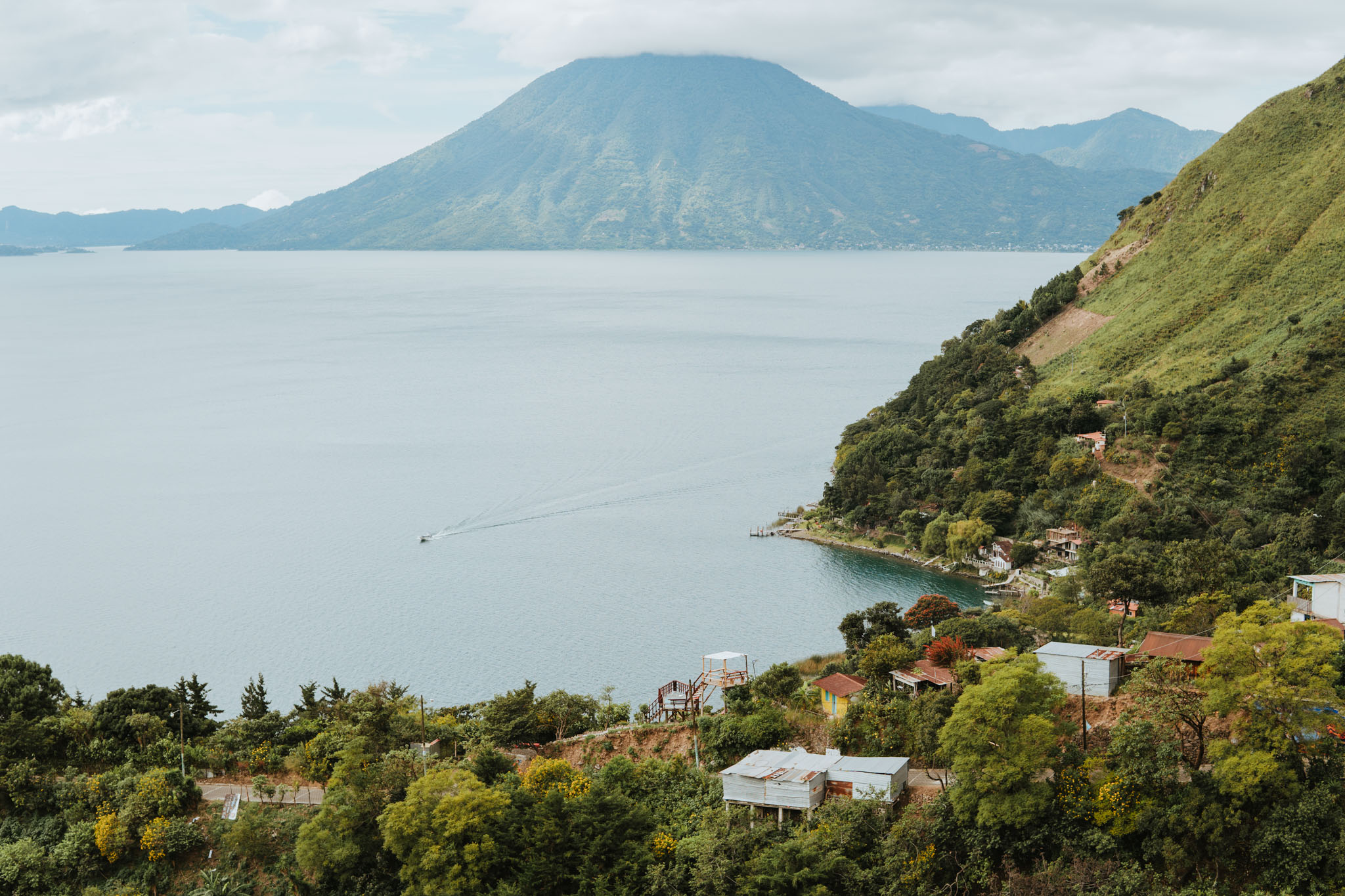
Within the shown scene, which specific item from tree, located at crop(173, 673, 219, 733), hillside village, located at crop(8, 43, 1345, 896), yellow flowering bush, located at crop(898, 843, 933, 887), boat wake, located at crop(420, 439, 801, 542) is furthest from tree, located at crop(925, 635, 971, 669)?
boat wake, located at crop(420, 439, 801, 542)

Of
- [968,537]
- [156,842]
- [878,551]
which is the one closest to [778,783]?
[156,842]

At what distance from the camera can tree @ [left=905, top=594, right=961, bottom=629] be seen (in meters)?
35.2

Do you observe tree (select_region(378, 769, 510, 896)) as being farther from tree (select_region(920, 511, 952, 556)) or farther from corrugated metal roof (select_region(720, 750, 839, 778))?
tree (select_region(920, 511, 952, 556))

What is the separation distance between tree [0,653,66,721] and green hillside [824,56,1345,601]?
105 feet

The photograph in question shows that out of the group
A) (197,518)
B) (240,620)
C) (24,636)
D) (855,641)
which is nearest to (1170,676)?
(855,641)

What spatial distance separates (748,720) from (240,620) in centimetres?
2936

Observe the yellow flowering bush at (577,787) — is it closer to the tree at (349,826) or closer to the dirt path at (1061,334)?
the tree at (349,826)

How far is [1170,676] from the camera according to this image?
73.9ft

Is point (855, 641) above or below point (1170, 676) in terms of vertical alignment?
below

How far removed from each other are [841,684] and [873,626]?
705cm

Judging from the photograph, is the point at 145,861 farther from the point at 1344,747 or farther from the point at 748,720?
the point at 1344,747

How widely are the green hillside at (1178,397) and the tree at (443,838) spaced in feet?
76.3

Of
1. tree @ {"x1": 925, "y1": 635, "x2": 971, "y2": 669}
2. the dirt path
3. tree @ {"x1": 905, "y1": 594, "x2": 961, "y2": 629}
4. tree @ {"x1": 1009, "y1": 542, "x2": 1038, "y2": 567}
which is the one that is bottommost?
tree @ {"x1": 1009, "y1": 542, "x2": 1038, "y2": 567}

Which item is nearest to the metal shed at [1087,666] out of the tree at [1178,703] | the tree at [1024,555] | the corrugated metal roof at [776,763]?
the tree at [1178,703]
